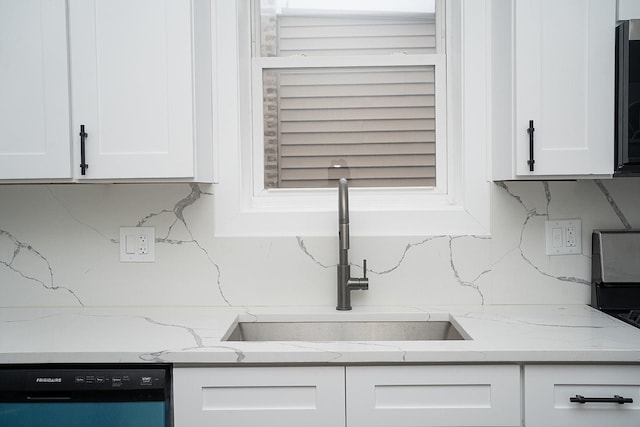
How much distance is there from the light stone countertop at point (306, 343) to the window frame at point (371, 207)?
1.05ft

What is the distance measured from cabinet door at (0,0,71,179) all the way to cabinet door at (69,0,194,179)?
0.04m

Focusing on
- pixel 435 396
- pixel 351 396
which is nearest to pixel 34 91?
pixel 351 396

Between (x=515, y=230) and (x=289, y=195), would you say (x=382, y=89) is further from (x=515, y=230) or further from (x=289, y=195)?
(x=515, y=230)

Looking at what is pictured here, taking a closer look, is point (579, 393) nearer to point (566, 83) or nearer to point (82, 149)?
point (566, 83)

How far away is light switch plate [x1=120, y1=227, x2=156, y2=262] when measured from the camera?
6.48 feet

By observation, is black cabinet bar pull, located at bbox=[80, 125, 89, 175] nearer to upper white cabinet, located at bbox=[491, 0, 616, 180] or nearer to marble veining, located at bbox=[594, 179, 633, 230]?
upper white cabinet, located at bbox=[491, 0, 616, 180]

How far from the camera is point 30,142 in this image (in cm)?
166

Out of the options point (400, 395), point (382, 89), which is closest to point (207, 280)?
point (400, 395)

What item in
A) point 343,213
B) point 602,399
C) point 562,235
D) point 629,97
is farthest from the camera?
point 562,235

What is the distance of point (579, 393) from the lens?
138 centimetres

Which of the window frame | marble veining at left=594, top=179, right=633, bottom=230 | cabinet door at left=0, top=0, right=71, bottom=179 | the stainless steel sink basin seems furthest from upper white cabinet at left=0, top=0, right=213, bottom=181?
marble veining at left=594, top=179, right=633, bottom=230

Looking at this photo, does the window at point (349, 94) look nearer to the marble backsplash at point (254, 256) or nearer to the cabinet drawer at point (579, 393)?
the marble backsplash at point (254, 256)

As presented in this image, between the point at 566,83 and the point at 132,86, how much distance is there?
1390mm

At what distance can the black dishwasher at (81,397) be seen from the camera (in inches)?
54.4
